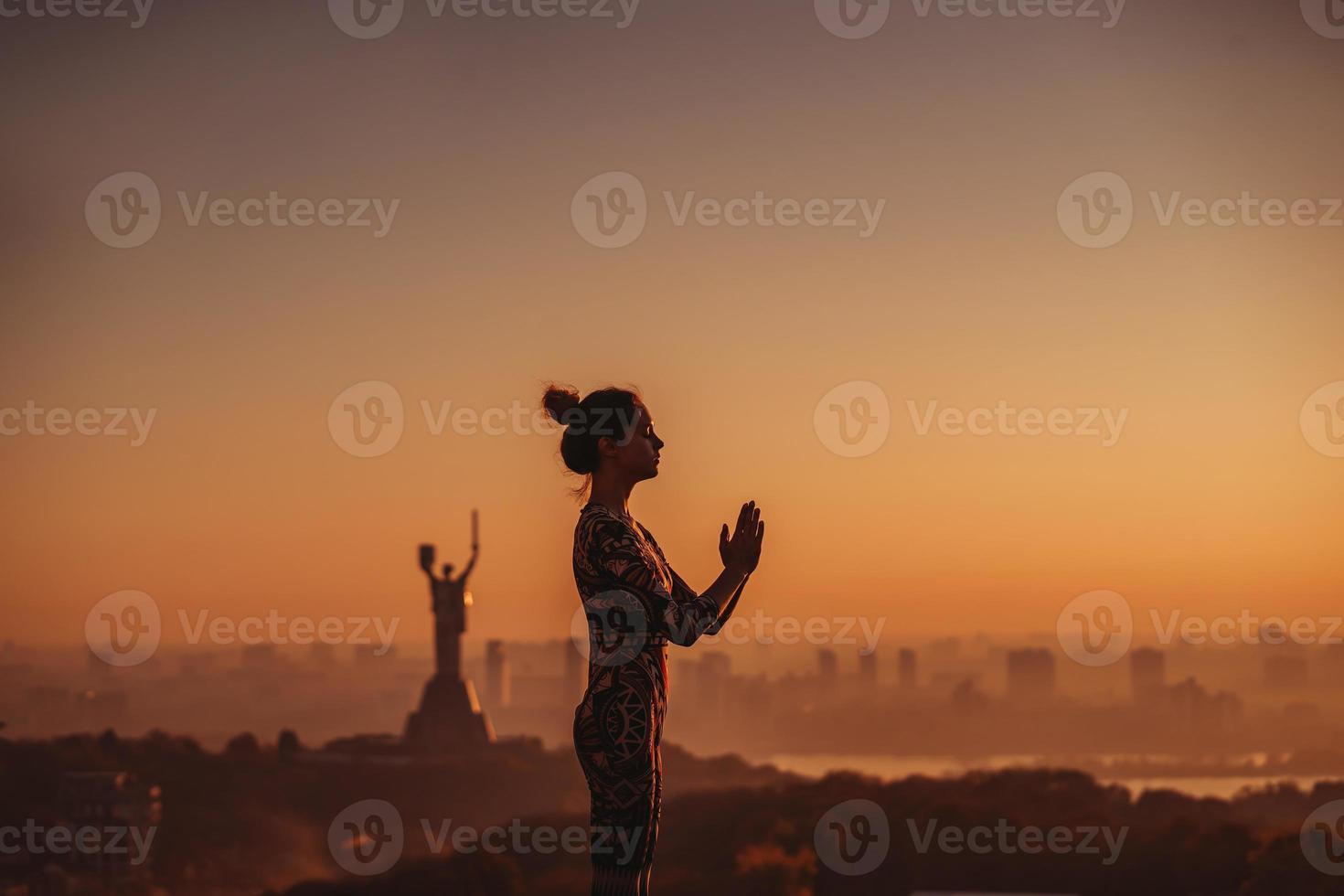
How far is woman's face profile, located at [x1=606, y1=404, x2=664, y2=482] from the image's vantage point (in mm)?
3582

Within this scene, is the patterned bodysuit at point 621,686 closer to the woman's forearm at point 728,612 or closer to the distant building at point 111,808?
the woman's forearm at point 728,612

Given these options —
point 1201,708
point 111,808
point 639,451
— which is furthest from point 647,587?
point 111,808

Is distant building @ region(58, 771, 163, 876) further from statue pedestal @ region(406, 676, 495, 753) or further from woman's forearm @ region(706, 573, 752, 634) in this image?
woman's forearm @ region(706, 573, 752, 634)

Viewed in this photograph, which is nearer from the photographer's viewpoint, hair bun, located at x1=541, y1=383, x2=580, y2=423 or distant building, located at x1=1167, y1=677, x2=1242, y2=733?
hair bun, located at x1=541, y1=383, x2=580, y2=423

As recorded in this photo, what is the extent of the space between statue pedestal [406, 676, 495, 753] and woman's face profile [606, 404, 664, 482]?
18.4 meters

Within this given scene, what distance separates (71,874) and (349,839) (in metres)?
4.14

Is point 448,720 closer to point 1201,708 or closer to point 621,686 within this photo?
point 1201,708

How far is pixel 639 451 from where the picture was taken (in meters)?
3.60

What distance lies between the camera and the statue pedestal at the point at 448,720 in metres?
21.5

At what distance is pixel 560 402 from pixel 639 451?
0.25m

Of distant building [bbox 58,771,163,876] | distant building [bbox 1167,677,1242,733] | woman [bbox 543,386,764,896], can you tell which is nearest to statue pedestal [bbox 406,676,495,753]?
distant building [bbox 58,771,163,876]

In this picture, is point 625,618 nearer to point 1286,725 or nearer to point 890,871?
point 890,871

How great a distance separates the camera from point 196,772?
1609cm

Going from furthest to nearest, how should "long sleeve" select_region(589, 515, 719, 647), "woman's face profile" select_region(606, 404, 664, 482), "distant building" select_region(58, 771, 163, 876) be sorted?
"distant building" select_region(58, 771, 163, 876)
"woman's face profile" select_region(606, 404, 664, 482)
"long sleeve" select_region(589, 515, 719, 647)
